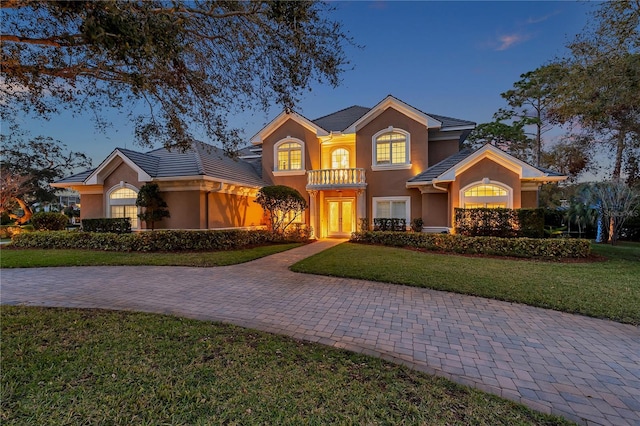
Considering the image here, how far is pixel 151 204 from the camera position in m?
14.3

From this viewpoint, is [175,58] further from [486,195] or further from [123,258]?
[486,195]

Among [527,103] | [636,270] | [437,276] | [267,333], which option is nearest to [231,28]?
[267,333]

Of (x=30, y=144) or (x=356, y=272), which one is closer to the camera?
(x=356, y=272)

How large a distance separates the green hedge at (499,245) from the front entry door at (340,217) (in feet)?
16.0

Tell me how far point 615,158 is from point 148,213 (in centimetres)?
3075

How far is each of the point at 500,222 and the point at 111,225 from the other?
754 inches

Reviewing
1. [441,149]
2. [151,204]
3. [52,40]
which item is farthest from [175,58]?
→ [441,149]

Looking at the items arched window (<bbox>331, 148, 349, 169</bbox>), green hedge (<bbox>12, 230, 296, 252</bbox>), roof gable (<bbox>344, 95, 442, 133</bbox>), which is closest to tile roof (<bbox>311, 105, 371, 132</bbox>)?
arched window (<bbox>331, 148, 349, 169</bbox>)

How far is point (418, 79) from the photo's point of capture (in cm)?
1399

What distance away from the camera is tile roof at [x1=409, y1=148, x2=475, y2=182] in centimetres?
1478

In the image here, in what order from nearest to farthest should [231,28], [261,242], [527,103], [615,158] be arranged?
[231,28] → [261,242] → [615,158] → [527,103]

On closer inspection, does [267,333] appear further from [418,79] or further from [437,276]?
[418,79]

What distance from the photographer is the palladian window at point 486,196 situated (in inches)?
520

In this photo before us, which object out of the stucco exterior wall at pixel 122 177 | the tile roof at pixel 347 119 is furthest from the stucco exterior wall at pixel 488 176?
the stucco exterior wall at pixel 122 177
